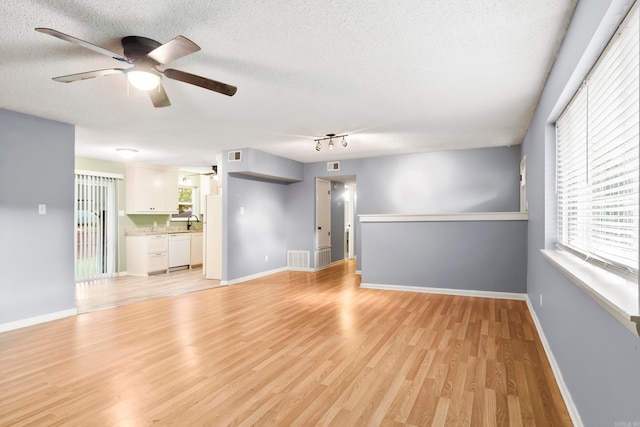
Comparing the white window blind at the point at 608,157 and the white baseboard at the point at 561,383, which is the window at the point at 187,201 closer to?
the white baseboard at the point at 561,383

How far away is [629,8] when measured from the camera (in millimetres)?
1461

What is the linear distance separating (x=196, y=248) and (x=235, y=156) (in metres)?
3.09

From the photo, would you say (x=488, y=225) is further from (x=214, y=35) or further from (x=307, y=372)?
(x=214, y=35)

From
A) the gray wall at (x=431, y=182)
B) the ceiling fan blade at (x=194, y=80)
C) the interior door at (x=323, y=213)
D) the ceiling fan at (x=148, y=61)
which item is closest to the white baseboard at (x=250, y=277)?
the gray wall at (x=431, y=182)

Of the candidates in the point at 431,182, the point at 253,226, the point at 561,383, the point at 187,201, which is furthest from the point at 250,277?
the point at 561,383

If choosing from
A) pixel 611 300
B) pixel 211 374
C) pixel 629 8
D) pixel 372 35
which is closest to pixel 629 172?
pixel 611 300

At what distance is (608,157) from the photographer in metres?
1.77

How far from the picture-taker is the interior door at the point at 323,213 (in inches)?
310

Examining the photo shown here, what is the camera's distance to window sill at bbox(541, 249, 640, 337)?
3.71ft

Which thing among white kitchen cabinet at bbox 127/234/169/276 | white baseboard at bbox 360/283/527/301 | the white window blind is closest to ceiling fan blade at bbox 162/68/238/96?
the white window blind

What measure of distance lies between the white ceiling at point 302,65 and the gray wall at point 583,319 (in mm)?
302

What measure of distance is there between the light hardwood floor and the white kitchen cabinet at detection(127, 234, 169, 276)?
2.87 m

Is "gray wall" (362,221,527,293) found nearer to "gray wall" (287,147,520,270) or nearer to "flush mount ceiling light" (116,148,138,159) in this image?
"gray wall" (287,147,520,270)

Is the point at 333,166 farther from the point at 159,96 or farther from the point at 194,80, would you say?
the point at 194,80
